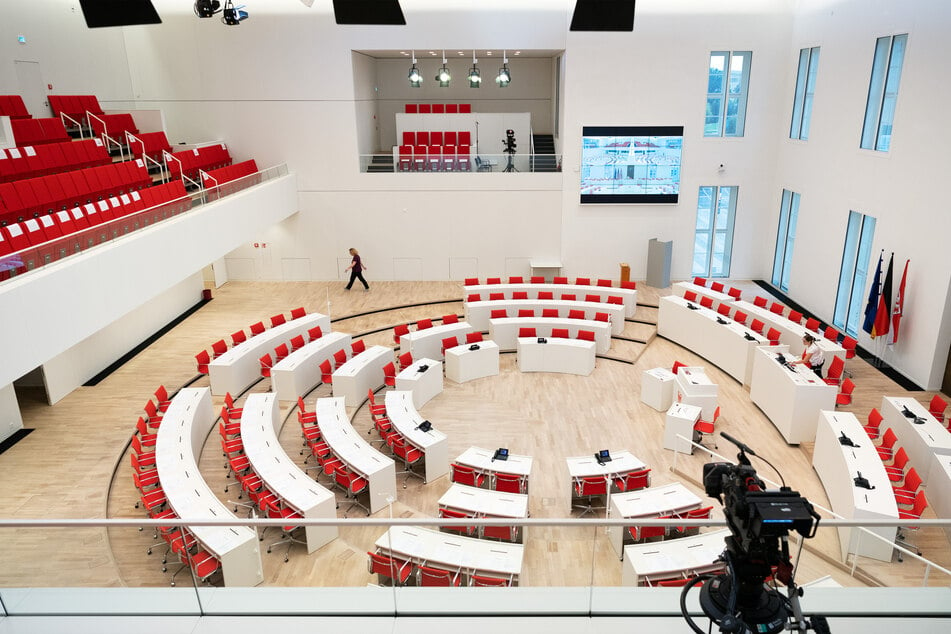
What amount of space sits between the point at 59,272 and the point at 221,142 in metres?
10.5

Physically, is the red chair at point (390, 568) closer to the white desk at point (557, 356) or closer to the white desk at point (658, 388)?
the white desk at point (658, 388)

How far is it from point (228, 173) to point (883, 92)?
14.7m

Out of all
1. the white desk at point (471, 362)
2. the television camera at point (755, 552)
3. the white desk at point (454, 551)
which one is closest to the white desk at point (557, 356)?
the white desk at point (471, 362)

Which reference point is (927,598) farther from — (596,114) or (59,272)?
(596,114)

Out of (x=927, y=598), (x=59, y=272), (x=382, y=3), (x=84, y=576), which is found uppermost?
(x=382, y=3)

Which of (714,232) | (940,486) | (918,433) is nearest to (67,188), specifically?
(918,433)

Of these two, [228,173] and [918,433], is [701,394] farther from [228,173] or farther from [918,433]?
[228,173]

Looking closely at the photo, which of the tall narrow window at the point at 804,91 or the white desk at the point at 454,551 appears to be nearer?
the white desk at the point at 454,551

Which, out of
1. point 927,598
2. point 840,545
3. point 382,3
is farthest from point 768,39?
point 927,598

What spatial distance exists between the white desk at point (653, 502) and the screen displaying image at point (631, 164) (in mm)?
11596

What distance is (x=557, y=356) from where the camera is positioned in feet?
43.3

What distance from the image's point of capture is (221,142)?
18.4 metres

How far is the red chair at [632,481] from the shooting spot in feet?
28.3

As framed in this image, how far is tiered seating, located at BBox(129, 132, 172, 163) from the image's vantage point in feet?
48.7
